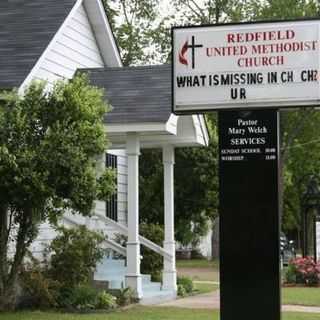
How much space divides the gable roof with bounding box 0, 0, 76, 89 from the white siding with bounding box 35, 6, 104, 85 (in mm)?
356

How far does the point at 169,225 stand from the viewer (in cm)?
1906

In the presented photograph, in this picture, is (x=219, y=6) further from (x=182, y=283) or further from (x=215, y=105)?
(x=215, y=105)

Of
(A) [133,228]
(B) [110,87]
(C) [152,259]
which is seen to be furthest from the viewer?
(C) [152,259]

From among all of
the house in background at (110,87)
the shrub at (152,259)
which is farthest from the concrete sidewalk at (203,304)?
the shrub at (152,259)

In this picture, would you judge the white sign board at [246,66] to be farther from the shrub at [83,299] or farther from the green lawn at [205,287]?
the green lawn at [205,287]

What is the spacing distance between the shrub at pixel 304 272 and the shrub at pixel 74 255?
9.20 meters

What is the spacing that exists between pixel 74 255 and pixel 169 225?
153 inches

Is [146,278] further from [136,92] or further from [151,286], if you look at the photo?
[136,92]

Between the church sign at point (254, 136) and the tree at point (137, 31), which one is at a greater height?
the tree at point (137, 31)

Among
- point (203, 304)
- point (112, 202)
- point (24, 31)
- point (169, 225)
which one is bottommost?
point (203, 304)

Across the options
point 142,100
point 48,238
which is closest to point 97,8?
point 142,100

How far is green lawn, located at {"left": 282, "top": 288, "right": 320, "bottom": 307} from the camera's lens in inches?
695

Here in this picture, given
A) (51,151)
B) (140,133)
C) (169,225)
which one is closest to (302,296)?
(169,225)

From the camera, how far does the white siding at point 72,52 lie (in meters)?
17.4
